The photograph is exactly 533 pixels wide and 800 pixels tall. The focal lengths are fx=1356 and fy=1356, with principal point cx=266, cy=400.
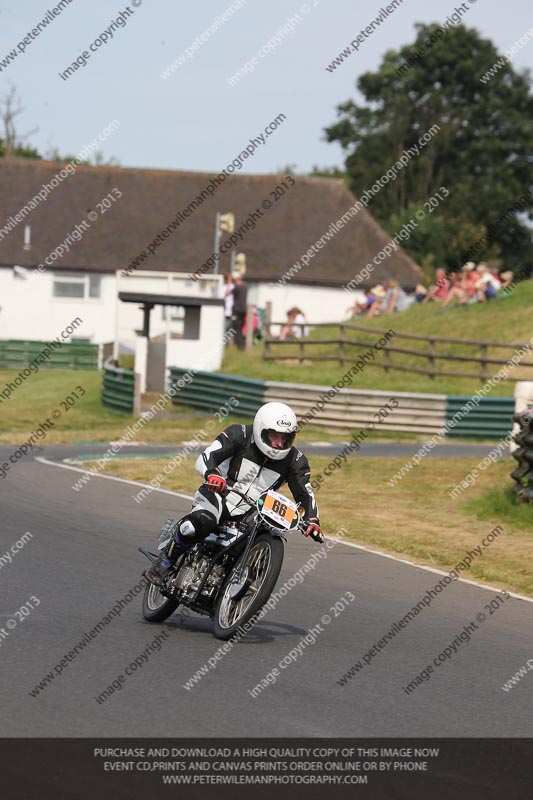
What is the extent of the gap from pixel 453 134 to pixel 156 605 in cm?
6926

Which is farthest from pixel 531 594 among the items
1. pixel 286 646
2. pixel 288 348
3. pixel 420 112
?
pixel 420 112

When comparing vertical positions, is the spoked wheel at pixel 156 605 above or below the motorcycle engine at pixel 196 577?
below

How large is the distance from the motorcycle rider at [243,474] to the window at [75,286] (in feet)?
144

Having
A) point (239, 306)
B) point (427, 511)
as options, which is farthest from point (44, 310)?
point (427, 511)

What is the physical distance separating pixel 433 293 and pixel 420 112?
42066mm

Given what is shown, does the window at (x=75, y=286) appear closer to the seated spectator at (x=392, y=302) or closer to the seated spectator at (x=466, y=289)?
the seated spectator at (x=392, y=302)

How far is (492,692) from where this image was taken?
7.80 m

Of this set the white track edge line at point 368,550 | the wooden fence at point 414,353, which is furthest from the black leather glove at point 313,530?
the wooden fence at point 414,353

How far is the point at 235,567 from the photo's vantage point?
866cm

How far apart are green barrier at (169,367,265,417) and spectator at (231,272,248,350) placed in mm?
3569

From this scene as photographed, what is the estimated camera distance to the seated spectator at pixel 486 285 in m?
33.1

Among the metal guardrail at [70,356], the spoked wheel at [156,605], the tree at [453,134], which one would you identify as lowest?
the metal guardrail at [70,356]

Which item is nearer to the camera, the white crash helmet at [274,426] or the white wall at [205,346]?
the white crash helmet at [274,426]

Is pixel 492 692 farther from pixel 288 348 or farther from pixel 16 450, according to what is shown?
pixel 288 348
